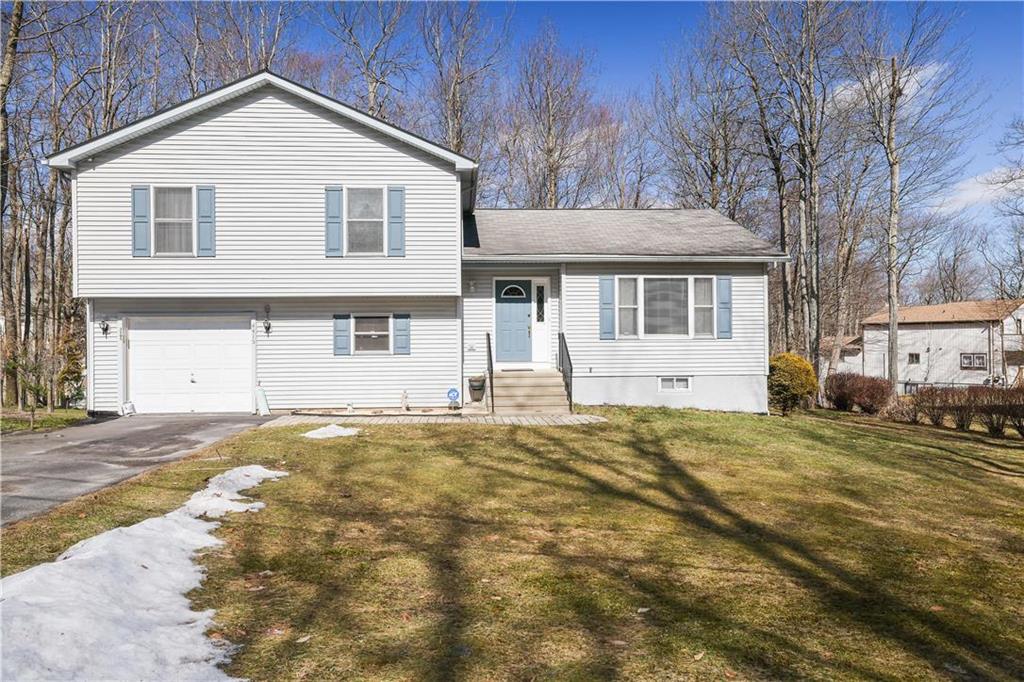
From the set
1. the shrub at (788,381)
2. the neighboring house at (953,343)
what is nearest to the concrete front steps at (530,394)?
the shrub at (788,381)

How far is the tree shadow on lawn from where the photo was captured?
3.48 metres

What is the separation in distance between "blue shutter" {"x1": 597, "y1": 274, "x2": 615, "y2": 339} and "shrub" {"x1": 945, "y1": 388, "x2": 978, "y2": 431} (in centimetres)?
1068

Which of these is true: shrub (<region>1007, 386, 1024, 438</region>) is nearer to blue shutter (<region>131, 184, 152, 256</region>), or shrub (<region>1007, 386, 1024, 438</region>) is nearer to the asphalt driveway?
the asphalt driveway

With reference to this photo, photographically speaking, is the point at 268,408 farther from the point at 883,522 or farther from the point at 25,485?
the point at 883,522

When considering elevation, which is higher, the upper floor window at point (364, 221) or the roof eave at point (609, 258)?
the upper floor window at point (364, 221)

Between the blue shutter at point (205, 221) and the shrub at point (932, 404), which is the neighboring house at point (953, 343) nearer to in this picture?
the shrub at point (932, 404)

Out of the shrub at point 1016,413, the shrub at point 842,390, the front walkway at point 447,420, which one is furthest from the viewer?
the shrub at point 842,390

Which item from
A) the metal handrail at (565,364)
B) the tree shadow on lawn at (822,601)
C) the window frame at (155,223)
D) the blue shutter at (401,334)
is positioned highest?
the window frame at (155,223)

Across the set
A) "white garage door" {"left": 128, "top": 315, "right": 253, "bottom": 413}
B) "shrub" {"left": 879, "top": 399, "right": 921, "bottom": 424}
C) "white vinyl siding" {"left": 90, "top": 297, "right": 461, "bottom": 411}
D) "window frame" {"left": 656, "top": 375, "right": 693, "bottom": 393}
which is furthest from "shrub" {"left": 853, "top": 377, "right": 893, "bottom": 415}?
"white garage door" {"left": 128, "top": 315, "right": 253, "bottom": 413}

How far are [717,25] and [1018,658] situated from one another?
83.1 ft

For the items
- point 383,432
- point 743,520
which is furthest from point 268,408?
point 743,520

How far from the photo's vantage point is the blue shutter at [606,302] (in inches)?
577

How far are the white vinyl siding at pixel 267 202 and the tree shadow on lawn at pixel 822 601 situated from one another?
7.10 m

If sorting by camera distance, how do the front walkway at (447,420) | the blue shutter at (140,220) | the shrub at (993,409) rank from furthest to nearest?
the shrub at (993,409) < the blue shutter at (140,220) < the front walkway at (447,420)
